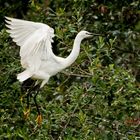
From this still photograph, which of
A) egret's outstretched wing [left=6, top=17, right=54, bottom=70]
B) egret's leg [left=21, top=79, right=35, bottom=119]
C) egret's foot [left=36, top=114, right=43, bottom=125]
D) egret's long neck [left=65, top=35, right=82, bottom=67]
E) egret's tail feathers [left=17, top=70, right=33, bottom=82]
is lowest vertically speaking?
egret's foot [left=36, top=114, right=43, bottom=125]

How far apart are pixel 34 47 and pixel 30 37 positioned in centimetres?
7

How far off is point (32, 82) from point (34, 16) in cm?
95

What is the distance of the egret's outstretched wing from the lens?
3967mm

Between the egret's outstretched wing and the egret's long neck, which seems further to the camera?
the egret's long neck

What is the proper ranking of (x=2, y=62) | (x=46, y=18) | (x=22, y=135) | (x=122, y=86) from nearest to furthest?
(x=22, y=135) → (x=122, y=86) → (x=2, y=62) → (x=46, y=18)

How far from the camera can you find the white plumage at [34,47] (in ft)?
13.0

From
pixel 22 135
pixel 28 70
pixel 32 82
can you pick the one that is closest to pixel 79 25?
pixel 32 82

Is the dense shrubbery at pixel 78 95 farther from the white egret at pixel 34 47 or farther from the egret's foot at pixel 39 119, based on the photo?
the white egret at pixel 34 47

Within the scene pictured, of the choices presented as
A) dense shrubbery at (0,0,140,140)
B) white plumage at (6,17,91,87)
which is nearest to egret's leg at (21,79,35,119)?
dense shrubbery at (0,0,140,140)

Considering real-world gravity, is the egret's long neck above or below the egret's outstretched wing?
below

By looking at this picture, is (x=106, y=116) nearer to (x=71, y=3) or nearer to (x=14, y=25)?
(x=14, y=25)

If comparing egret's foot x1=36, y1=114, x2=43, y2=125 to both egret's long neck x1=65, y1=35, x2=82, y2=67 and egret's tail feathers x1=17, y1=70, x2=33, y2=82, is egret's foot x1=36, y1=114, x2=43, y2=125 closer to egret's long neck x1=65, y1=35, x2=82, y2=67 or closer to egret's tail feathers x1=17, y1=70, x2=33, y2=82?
egret's tail feathers x1=17, y1=70, x2=33, y2=82

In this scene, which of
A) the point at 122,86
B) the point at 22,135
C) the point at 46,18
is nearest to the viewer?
the point at 22,135

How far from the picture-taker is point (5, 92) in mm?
4422
